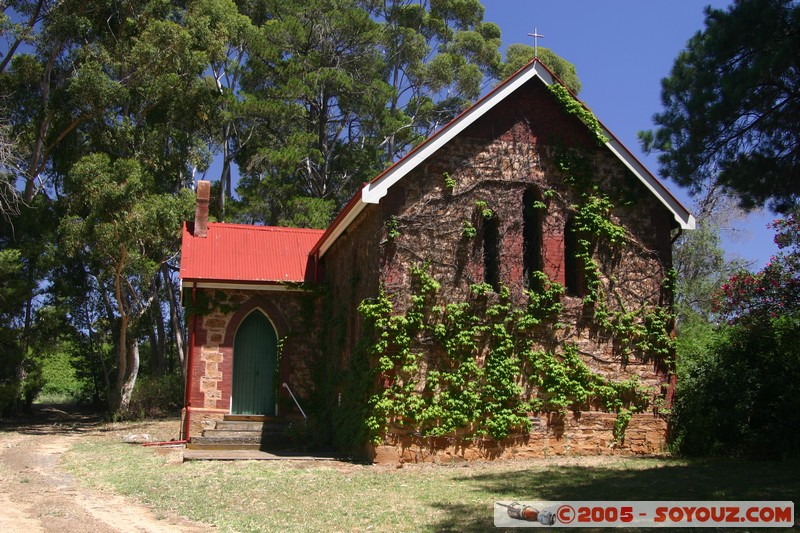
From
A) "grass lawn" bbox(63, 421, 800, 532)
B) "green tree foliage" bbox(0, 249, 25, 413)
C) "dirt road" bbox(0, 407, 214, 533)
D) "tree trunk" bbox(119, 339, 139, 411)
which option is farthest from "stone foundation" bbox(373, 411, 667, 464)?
"tree trunk" bbox(119, 339, 139, 411)

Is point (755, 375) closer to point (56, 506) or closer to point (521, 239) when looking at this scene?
point (521, 239)

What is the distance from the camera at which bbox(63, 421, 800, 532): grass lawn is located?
9.24m

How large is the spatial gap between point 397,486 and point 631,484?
3.47 m

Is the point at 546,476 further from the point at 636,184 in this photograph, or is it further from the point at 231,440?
the point at 231,440

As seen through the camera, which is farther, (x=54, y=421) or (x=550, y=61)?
(x=550, y=61)

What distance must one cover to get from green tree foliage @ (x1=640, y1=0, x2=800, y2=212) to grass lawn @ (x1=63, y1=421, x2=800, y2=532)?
15.7ft

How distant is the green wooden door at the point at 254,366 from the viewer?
19.3 m

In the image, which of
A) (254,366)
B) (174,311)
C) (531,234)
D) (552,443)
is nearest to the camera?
(552,443)

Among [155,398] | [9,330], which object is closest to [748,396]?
[155,398]

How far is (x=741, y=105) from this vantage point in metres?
12.2

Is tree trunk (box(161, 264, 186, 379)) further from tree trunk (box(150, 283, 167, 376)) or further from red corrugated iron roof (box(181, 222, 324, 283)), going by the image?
red corrugated iron roof (box(181, 222, 324, 283))

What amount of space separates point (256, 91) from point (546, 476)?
25731 mm

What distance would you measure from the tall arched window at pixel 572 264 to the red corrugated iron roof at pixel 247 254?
22.9 ft

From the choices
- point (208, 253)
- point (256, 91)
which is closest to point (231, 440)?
point (208, 253)
